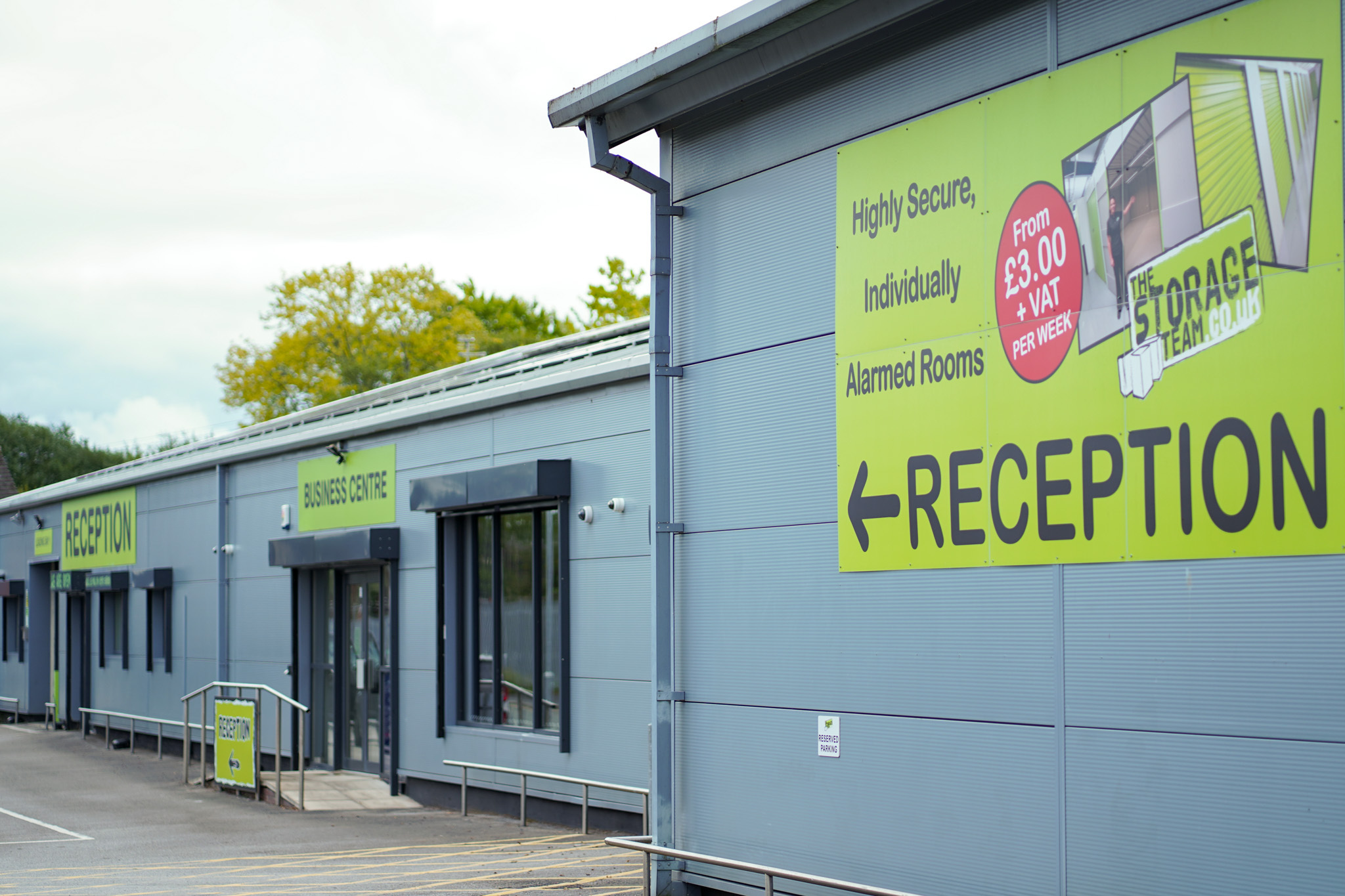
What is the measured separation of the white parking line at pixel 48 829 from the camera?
11.6 meters

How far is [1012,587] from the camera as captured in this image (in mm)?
5797

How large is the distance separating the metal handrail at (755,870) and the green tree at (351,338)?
1663 inches

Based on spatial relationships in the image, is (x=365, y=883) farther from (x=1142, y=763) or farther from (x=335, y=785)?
(x=335, y=785)

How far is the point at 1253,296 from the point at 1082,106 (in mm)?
1181

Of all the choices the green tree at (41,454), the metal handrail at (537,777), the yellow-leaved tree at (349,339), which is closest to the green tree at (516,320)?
the yellow-leaved tree at (349,339)

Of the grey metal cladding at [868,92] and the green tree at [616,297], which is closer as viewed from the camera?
the grey metal cladding at [868,92]

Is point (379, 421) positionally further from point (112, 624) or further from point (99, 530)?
point (99, 530)

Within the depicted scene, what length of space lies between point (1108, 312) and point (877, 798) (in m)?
2.52

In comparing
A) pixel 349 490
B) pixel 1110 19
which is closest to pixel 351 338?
pixel 349 490

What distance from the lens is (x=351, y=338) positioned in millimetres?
49719

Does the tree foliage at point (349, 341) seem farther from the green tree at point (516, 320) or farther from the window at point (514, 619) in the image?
the window at point (514, 619)

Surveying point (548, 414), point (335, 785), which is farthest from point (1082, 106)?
point (335, 785)

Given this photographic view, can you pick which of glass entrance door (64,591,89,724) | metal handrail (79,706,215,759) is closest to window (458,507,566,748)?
metal handrail (79,706,215,759)

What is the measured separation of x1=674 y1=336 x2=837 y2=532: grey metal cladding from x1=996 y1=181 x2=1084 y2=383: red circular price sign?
114 cm
